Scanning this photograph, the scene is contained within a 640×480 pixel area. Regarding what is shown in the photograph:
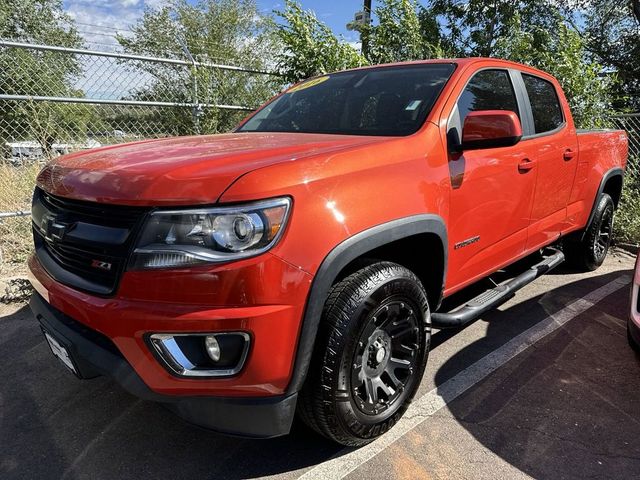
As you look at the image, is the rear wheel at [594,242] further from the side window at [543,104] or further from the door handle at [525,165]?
the door handle at [525,165]

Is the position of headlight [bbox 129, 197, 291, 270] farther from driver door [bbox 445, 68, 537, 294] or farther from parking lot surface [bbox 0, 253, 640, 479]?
driver door [bbox 445, 68, 537, 294]

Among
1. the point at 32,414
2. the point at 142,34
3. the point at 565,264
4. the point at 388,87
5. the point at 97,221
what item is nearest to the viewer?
the point at 97,221

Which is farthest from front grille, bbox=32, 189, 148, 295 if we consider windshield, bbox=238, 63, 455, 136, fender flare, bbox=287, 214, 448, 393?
windshield, bbox=238, 63, 455, 136

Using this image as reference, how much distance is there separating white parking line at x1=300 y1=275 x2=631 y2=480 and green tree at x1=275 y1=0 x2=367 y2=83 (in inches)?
178

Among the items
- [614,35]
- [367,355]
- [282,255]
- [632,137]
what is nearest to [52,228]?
[282,255]

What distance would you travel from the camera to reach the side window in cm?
358

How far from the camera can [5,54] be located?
17.7 feet

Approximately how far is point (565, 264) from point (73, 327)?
15.4 ft

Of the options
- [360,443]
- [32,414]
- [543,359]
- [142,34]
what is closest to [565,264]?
[543,359]

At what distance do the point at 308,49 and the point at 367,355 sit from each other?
5.56 meters

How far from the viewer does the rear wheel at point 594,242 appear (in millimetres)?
4628

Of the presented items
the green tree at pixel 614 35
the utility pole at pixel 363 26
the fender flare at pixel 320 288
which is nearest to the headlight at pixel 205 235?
the fender flare at pixel 320 288

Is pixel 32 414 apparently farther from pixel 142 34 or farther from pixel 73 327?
pixel 142 34

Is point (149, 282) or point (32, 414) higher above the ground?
point (149, 282)
